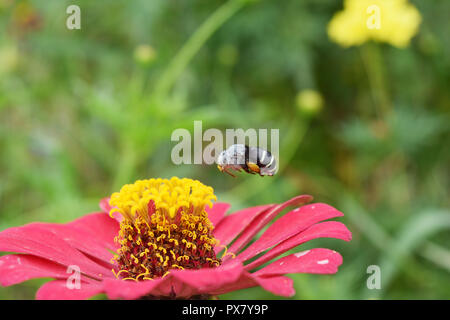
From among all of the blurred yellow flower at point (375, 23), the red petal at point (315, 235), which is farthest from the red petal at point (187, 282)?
the blurred yellow flower at point (375, 23)

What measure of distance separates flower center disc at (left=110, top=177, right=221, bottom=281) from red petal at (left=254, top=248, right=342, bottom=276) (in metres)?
0.14

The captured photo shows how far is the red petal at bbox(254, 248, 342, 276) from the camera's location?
0.57 metres

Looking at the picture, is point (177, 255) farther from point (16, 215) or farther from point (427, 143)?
point (427, 143)

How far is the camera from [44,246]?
674mm

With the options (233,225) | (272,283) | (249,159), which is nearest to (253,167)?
(249,159)

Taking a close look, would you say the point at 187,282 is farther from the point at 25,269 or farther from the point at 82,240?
the point at 82,240

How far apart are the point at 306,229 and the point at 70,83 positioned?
125 centimetres

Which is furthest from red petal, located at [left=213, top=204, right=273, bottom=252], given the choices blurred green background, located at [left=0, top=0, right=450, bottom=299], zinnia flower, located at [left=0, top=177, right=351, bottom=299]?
blurred green background, located at [left=0, top=0, right=450, bottom=299]

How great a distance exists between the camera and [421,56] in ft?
6.28

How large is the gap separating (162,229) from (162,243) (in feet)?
0.06

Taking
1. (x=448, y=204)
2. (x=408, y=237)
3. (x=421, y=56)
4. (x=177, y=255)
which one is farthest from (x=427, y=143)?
(x=177, y=255)

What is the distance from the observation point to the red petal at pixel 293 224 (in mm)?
685

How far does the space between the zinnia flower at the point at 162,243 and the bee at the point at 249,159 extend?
0.05 m

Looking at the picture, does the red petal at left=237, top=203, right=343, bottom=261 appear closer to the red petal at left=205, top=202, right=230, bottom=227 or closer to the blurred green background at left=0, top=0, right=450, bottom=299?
the red petal at left=205, top=202, right=230, bottom=227
